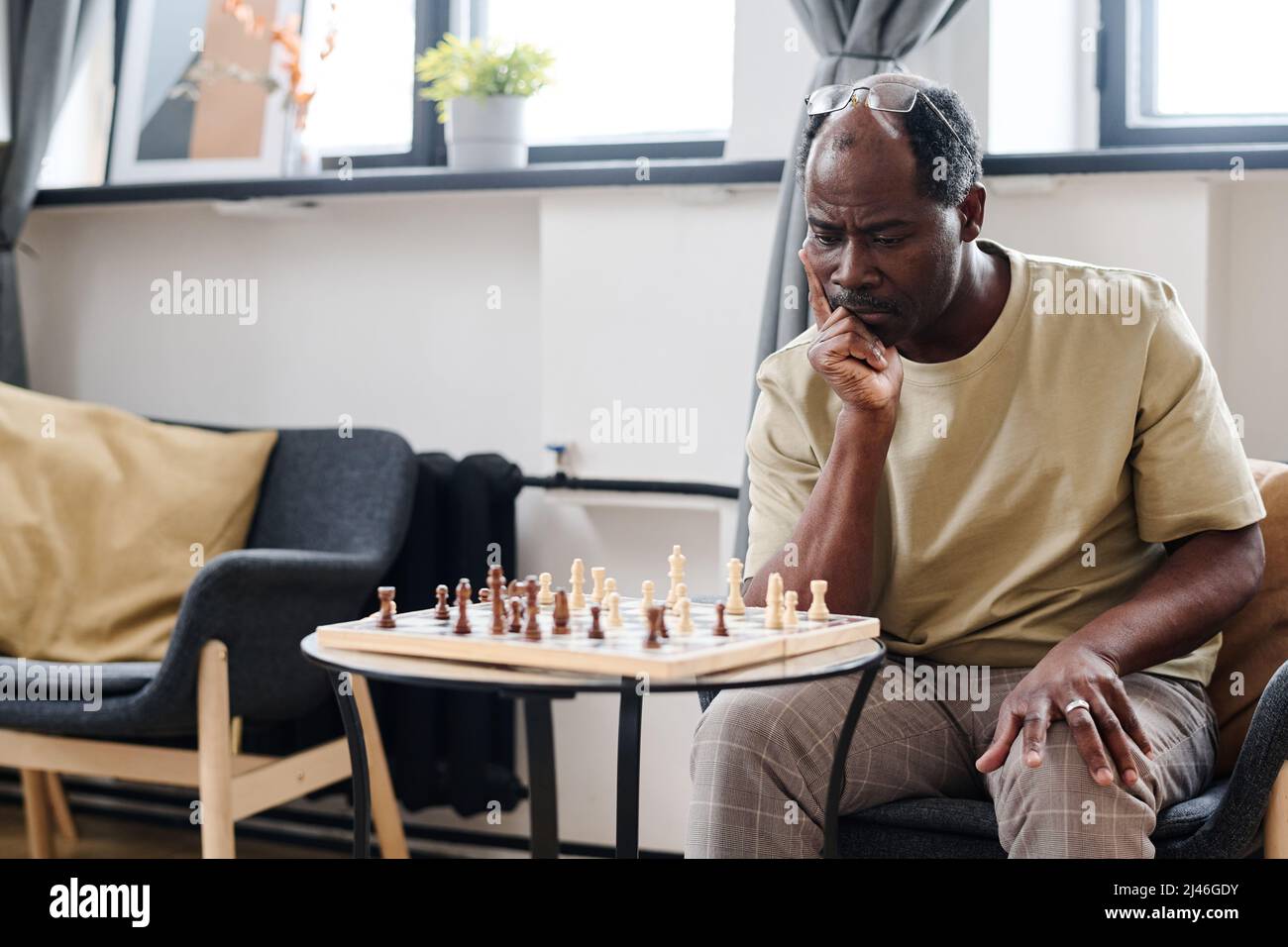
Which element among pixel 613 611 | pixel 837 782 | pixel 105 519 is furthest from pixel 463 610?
pixel 105 519

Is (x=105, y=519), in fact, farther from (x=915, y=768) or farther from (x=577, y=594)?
(x=915, y=768)

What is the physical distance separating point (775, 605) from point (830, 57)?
129 cm

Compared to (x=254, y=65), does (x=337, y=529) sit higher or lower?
lower

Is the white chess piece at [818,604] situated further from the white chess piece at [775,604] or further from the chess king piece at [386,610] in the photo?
the chess king piece at [386,610]

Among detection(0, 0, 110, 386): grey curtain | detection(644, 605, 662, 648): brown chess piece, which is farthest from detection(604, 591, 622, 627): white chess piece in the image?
detection(0, 0, 110, 386): grey curtain

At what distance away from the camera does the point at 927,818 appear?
1.62 metres

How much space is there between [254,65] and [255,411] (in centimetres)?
78

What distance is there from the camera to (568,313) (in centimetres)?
267

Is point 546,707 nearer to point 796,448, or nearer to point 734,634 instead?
point 734,634

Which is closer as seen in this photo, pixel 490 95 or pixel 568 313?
pixel 568 313

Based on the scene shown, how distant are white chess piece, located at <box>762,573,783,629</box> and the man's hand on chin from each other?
253mm

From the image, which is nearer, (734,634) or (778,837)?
(734,634)

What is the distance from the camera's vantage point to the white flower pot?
289 centimetres
